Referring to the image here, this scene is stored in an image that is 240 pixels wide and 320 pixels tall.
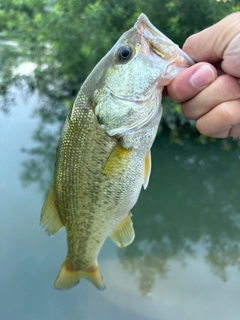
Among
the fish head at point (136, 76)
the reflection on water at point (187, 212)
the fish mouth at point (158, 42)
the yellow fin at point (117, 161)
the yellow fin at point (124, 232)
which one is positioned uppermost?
the fish mouth at point (158, 42)

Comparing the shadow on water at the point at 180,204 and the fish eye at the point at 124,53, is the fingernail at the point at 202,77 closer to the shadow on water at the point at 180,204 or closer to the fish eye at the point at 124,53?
the fish eye at the point at 124,53

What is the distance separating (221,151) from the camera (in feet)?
14.5

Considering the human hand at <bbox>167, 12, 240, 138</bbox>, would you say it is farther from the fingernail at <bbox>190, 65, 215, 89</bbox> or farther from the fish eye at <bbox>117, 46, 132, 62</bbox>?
the fish eye at <bbox>117, 46, 132, 62</bbox>

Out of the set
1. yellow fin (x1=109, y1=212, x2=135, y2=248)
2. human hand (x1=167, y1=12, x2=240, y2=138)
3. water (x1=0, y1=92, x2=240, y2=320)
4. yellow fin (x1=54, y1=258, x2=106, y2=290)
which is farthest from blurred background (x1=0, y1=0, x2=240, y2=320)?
human hand (x1=167, y1=12, x2=240, y2=138)

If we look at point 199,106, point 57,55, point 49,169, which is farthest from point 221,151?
point 199,106

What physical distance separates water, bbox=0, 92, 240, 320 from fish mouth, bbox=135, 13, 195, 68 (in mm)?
2141

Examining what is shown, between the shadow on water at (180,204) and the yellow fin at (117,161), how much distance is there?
1.93 metres

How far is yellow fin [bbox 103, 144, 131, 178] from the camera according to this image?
3.96 ft

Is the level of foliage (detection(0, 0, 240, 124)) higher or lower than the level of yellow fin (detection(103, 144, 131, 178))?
lower

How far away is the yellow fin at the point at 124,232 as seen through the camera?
1490 mm

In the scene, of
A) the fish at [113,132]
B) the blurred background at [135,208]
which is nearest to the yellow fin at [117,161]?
the fish at [113,132]

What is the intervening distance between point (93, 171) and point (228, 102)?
515mm

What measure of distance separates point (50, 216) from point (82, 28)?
306cm

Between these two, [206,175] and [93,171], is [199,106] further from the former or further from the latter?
[206,175]
